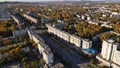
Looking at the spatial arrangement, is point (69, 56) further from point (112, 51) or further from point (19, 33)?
point (19, 33)

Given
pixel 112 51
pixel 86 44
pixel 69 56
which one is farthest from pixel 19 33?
pixel 112 51

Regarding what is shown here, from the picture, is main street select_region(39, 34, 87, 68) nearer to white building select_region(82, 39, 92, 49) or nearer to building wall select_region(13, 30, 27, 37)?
white building select_region(82, 39, 92, 49)

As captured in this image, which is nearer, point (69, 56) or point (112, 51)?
point (112, 51)

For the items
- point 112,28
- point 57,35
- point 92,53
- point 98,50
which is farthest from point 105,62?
point 112,28

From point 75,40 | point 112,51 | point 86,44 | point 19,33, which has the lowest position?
point 86,44

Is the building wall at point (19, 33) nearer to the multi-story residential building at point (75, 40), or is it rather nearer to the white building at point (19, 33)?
the white building at point (19, 33)

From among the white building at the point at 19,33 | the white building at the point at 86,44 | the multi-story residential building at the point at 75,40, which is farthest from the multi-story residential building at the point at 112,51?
the white building at the point at 19,33

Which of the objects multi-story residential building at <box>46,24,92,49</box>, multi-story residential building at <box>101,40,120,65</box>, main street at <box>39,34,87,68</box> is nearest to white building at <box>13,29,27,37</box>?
multi-story residential building at <box>46,24,92,49</box>

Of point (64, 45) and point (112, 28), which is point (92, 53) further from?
point (112, 28)

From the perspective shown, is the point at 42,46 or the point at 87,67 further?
the point at 42,46
